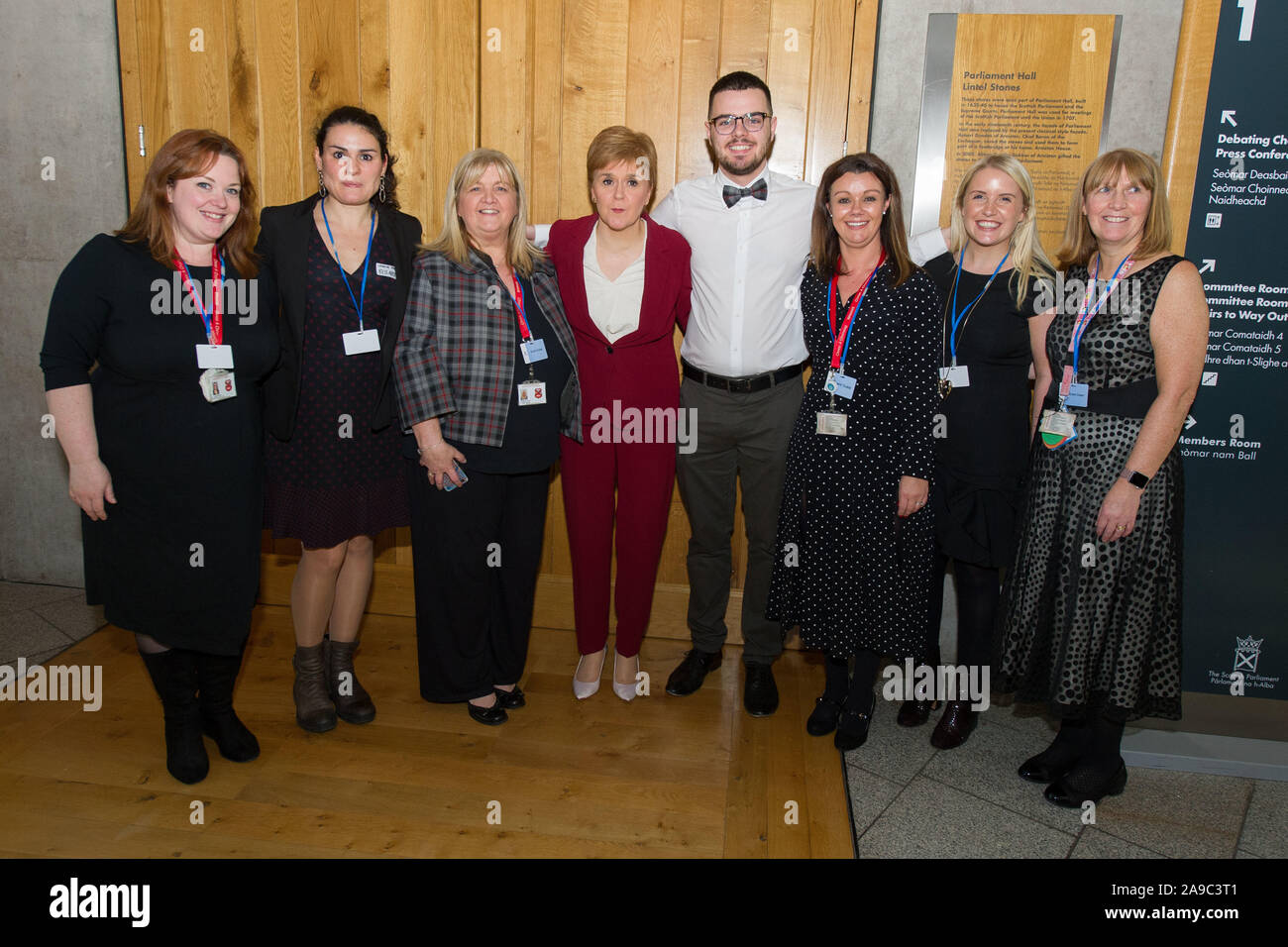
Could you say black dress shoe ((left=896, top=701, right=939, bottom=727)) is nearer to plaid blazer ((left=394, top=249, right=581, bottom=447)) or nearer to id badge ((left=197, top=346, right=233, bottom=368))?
plaid blazer ((left=394, top=249, right=581, bottom=447))

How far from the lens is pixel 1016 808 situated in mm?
2729

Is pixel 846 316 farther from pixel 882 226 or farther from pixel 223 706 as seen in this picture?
pixel 223 706

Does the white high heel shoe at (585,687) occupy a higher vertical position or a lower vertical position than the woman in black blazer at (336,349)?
lower

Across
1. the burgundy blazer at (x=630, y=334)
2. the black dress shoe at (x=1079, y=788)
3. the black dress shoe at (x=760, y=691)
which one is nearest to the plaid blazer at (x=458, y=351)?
the burgundy blazer at (x=630, y=334)

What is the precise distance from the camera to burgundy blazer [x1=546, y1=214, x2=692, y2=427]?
3004mm

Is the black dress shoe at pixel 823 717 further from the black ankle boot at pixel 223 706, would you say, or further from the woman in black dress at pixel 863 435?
the black ankle boot at pixel 223 706

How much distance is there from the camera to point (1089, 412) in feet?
8.64

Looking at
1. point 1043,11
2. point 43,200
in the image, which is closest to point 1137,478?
point 1043,11

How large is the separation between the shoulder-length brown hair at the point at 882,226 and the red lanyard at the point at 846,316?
0.06 m

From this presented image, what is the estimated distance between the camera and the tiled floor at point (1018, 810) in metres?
2.54
